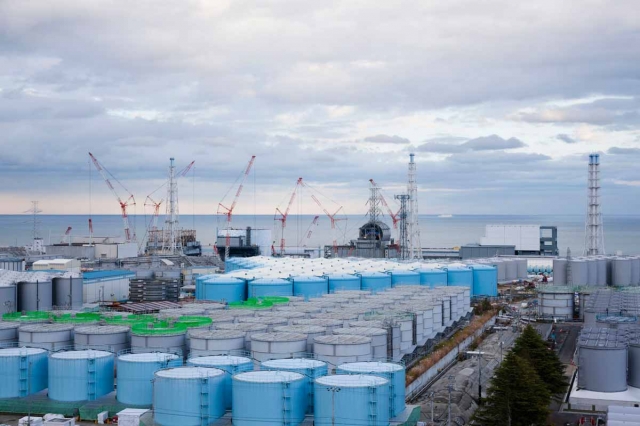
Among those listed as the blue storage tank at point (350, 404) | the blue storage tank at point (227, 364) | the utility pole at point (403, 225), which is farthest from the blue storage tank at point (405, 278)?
the blue storage tank at point (350, 404)

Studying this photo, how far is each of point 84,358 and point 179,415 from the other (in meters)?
3.35

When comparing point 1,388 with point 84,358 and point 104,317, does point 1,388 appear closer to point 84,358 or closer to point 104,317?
point 84,358

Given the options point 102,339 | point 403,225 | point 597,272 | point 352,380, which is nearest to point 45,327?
point 102,339

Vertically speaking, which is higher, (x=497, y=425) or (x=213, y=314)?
(x=213, y=314)

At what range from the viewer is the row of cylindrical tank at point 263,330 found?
51.3 feet

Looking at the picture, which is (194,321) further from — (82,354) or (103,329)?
(82,354)

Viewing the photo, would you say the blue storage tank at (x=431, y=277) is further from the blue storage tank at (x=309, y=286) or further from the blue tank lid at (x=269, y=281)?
the blue tank lid at (x=269, y=281)

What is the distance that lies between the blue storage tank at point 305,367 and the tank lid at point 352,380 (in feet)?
1.48

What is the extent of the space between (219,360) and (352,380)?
10.4 ft

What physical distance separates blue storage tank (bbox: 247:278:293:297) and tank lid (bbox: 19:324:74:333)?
10.7 m

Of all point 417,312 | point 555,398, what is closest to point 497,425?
point 555,398

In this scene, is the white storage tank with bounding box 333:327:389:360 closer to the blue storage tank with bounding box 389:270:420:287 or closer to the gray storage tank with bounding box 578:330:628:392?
the gray storage tank with bounding box 578:330:628:392

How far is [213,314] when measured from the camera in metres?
20.1

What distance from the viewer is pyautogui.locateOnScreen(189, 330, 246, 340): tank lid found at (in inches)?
632
